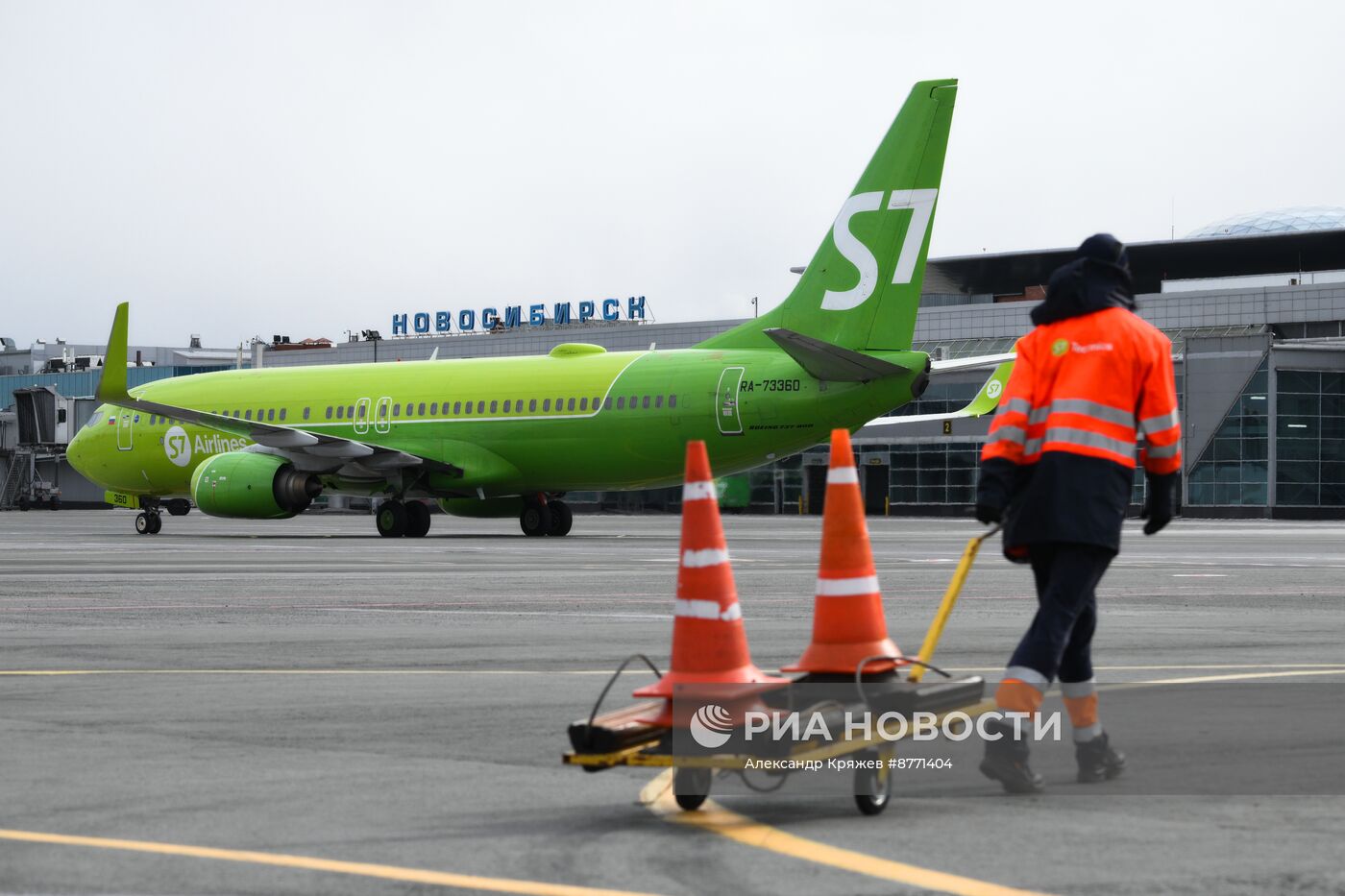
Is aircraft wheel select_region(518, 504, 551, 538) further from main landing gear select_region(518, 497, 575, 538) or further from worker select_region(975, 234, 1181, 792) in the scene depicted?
worker select_region(975, 234, 1181, 792)

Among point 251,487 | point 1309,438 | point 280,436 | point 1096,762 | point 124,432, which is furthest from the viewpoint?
point 1309,438

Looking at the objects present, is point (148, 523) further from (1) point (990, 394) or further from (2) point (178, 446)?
(1) point (990, 394)

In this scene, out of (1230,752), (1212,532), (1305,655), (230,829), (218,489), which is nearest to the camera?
(230,829)

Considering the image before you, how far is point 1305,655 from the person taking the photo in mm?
10922

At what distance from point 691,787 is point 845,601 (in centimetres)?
105

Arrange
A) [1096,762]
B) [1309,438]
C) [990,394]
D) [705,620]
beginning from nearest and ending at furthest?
[705,620]
[1096,762]
[990,394]
[1309,438]

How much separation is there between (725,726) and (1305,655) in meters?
6.21

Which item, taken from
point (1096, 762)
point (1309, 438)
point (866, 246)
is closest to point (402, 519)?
point (866, 246)

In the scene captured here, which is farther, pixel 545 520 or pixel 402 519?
pixel 545 520

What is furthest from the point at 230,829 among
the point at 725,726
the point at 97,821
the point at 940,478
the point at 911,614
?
the point at 940,478

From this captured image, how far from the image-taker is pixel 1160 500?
6828 mm

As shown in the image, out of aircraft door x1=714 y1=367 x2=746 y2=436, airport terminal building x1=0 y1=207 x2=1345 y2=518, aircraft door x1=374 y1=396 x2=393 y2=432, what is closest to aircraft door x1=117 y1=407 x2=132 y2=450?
aircraft door x1=374 y1=396 x2=393 y2=432

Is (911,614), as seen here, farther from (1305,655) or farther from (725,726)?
(725,726)

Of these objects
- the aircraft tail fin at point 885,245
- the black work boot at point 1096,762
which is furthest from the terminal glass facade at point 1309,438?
the black work boot at point 1096,762
